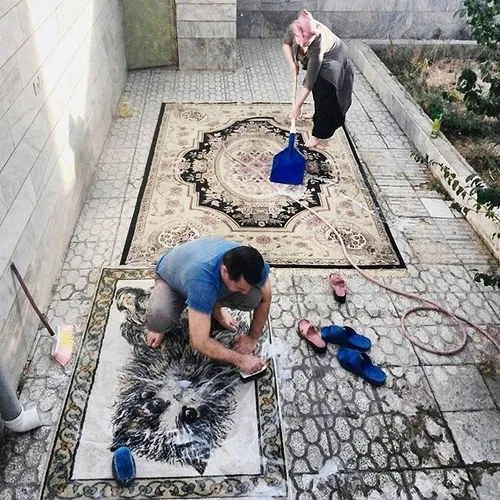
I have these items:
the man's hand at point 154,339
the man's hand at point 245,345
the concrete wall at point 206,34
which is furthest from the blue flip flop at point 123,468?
the concrete wall at point 206,34

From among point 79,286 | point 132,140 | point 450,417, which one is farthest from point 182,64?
point 450,417

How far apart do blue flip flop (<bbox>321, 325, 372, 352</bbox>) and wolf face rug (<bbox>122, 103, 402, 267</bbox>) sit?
→ 2.26 feet

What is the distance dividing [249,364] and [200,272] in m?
0.63

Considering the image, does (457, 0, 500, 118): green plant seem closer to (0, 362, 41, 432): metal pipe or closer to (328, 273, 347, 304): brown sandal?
(328, 273, 347, 304): brown sandal

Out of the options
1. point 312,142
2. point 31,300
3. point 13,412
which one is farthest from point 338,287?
point 312,142

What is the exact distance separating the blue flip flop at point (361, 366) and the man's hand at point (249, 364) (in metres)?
0.50

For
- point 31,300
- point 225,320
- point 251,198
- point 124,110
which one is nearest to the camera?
point 31,300

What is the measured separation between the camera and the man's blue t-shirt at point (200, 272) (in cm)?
233

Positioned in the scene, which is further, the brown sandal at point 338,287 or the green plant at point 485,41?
the brown sandal at point 338,287

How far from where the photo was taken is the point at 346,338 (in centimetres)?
292

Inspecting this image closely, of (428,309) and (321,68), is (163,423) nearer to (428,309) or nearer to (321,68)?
(428,309)

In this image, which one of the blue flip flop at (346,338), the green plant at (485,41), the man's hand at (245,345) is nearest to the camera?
the green plant at (485,41)

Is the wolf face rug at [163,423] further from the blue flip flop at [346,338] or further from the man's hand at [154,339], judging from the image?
the blue flip flop at [346,338]

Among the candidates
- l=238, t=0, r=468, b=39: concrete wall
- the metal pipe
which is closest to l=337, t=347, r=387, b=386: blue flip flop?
the metal pipe
